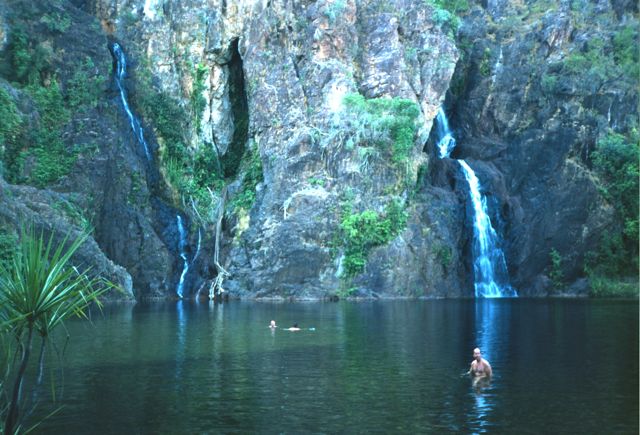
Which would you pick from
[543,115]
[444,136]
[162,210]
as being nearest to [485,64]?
[543,115]

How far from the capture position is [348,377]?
2342 centimetres

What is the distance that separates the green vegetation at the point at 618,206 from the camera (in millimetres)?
70625

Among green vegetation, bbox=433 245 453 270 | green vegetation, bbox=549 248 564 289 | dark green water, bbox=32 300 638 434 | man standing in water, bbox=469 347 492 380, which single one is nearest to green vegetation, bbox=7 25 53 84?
dark green water, bbox=32 300 638 434

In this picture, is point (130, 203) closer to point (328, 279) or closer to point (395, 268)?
point (328, 279)

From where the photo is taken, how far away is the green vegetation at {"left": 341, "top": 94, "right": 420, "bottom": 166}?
224ft

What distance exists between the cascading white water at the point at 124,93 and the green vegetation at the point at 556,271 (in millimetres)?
41801

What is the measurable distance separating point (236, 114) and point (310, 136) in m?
12.3

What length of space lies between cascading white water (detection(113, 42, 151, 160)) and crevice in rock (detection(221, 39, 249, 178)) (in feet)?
32.0

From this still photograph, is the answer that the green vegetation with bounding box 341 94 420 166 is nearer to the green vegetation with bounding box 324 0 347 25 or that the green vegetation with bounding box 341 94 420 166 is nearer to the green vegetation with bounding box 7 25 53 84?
the green vegetation with bounding box 324 0 347 25

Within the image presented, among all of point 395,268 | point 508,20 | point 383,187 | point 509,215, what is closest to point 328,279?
point 395,268

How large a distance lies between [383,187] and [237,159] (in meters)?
17.7

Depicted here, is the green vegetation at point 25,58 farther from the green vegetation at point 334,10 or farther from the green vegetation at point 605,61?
the green vegetation at point 605,61

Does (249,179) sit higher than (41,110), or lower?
lower

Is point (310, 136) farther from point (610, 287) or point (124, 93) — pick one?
point (610, 287)
